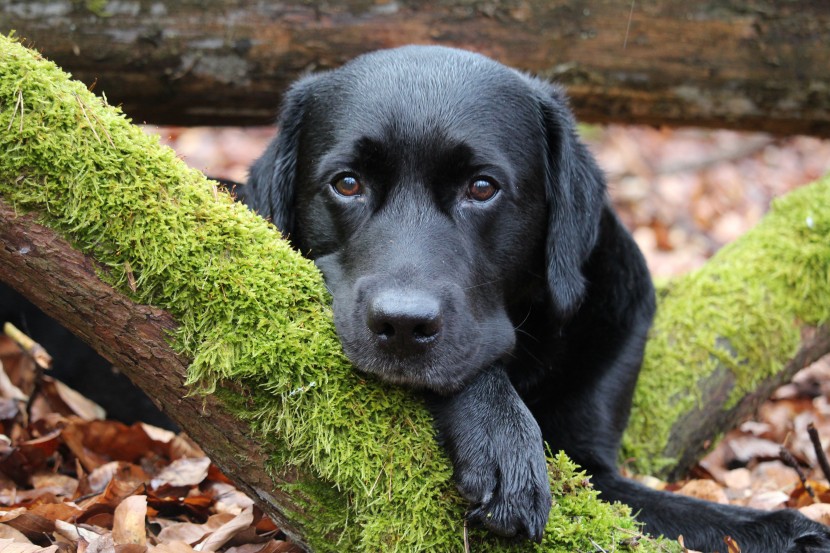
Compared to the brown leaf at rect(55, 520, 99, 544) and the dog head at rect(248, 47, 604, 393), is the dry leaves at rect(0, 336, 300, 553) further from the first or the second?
the dog head at rect(248, 47, 604, 393)

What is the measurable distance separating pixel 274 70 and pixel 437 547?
9.40ft

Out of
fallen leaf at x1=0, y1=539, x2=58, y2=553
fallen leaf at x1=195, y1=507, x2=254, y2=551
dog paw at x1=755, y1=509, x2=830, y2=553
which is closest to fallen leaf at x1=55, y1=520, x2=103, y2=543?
fallen leaf at x1=0, y1=539, x2=58, y2=553

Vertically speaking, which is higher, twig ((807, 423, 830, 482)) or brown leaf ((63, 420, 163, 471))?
twig ((807, 423, 830, 482))

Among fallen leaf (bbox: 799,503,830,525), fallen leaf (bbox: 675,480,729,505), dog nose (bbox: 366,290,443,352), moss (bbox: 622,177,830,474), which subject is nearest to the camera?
dog nose (bbox: 366,290,443,352)

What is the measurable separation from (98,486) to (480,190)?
187 centimetres

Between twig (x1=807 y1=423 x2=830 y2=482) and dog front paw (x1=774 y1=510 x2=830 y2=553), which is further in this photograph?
twig (x1=807 y1=423 x2=830 y2=482)

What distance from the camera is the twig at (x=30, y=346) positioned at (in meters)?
4.36

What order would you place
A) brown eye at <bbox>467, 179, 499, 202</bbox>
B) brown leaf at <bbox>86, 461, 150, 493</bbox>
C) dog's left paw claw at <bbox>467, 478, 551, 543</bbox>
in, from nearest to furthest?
dog's left paw claw at <bbox>467, 478, 551, 543</bbox> < brown eye at <bbox>467, 179, 499, 202</bbox> < brown leaf at <bbox>86, 461, 150, 493</bbox>

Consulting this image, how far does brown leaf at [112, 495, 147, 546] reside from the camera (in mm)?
2729

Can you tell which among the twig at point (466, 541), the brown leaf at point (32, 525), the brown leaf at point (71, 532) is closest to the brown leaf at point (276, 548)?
the brown leaf at point (71, 532)

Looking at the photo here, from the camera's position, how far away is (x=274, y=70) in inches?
174

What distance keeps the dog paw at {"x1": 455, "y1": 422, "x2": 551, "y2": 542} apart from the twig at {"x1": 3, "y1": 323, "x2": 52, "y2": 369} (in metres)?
2.81

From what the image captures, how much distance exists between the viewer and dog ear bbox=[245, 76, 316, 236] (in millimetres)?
3477

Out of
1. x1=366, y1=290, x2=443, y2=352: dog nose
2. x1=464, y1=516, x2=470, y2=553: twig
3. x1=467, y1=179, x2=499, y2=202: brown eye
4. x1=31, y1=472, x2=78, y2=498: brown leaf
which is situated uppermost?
x1=467, y1=179, x2=499, y2=202: brown eye
